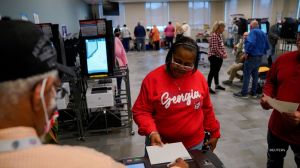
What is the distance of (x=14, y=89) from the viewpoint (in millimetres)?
506

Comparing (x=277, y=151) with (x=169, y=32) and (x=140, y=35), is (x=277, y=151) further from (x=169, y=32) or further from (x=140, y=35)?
(x=140, y=35)

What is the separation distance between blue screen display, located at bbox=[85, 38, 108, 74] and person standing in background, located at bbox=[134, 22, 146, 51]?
997 cm

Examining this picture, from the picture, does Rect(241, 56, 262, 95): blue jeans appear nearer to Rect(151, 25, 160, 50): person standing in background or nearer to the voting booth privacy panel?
the voting booth privacy panel

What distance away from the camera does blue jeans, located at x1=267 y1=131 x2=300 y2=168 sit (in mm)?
1744

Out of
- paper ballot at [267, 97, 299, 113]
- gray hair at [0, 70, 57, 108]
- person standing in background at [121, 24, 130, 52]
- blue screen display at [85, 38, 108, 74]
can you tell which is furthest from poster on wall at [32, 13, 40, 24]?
person standing in background at [121, 24, 130, 52]

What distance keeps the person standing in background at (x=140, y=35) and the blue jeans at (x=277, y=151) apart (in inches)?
458

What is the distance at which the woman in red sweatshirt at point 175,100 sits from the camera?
1448mm

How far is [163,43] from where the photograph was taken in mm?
14344

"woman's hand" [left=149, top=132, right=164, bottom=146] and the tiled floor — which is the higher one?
"woman's hand" [left=149, top=132, right=164, bottom=146]

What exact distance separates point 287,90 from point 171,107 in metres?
Result: 0.85

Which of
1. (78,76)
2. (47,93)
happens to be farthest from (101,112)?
(47,93)

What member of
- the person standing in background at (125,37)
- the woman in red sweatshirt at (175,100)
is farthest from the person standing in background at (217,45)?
the person standing in background at (125,37)

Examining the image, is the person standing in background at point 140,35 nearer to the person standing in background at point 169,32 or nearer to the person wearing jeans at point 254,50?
the person standing in background at point 169,32

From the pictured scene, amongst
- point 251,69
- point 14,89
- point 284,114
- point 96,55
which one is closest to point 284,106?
point 284,114
